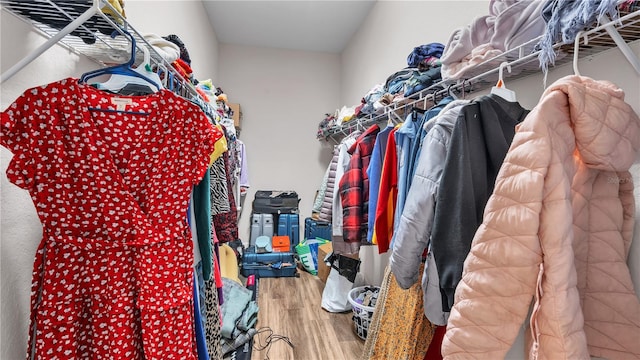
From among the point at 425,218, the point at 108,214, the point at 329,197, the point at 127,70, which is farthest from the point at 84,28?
the point at 329,197

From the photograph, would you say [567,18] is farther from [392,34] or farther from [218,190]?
[392,34]

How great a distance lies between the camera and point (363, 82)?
129 inches

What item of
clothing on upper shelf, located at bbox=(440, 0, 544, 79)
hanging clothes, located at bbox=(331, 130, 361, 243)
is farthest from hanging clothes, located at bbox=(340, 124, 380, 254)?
clothing on upper shelf, located at bbox=(440, 0, 544, 79)

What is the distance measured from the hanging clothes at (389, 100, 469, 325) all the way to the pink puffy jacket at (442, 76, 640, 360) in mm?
287

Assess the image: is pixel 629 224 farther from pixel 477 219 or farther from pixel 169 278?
pixel 169 278

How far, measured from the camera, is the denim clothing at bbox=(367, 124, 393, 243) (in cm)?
160

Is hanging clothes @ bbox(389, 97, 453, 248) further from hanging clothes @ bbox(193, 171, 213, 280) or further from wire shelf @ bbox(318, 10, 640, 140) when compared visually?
hanging clothes @ bbox(193, 171, 213, 280)

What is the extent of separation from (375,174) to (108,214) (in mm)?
1263

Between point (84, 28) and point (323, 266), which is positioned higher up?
point (84, 28)

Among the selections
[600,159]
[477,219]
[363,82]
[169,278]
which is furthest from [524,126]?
[363,82]

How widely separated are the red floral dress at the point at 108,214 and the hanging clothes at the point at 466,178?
0.74 m

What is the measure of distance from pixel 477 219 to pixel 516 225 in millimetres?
233

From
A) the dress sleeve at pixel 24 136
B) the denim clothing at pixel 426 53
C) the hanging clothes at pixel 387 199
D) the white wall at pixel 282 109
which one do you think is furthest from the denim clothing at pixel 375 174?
the white wall at pixel 282 109

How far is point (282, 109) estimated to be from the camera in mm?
4141
